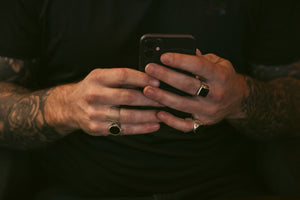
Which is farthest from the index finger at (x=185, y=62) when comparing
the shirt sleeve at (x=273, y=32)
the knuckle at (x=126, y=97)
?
the shirt sleeve at (x=273, y=32)

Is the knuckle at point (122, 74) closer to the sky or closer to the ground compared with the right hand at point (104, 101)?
closer to the sky

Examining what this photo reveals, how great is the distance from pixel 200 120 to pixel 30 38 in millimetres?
549

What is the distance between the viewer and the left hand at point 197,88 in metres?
0.62

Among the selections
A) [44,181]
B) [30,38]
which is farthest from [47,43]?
[44,181]

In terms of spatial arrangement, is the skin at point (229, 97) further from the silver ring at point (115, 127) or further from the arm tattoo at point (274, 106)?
the silver ring at point (115, 127)

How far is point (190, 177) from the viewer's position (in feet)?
3.15

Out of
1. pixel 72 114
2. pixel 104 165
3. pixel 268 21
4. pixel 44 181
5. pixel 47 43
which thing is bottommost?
pixel 44 181

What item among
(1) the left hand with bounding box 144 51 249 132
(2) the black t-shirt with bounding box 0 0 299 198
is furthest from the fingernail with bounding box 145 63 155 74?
(2) the black t-shirt with bounding box 0 0 299 198

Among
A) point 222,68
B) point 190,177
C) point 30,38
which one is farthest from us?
point 190,177

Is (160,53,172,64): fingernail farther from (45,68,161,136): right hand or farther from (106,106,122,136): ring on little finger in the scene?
(106,106,122,136): ring on little finger

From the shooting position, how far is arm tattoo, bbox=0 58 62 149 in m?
0.85

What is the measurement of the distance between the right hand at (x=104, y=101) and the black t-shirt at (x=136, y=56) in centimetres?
14

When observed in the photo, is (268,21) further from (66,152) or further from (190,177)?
(66,152)

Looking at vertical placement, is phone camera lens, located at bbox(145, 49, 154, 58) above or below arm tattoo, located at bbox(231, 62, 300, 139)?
above
